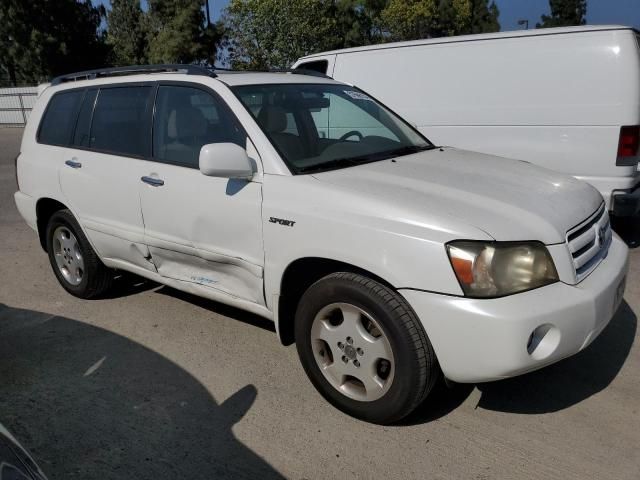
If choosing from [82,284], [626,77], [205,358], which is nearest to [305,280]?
[205,358]

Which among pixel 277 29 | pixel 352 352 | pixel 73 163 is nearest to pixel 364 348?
pixel 352 352

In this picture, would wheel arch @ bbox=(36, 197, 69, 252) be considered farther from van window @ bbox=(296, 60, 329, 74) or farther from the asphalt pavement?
van window @ bbox=(296, 60, 329, 74)

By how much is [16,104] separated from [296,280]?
26.1 m

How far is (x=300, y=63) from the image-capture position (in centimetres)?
779

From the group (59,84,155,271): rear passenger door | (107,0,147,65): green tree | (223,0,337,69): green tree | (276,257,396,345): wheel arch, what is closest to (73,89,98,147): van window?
(59,84,155,271): rear passenger door

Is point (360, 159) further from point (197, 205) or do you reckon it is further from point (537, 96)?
point (537, 96)

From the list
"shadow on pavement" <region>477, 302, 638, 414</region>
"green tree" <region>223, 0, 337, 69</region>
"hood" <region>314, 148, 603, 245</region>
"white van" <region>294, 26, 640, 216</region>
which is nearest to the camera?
"hood" <region>314, 148, 603, 245</region>

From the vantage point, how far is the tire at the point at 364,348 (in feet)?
8.39

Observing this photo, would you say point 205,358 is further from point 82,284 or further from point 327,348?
point 82,284

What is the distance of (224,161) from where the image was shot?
294 centimetres

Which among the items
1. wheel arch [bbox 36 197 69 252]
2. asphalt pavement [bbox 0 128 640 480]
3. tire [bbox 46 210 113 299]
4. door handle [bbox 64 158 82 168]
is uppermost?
door handle [bbox 64 158 82 168]

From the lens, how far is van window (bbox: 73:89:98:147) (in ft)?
14.1

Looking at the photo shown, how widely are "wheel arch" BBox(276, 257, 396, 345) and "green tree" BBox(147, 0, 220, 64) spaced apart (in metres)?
35.4

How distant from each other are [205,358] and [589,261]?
2.30 m
